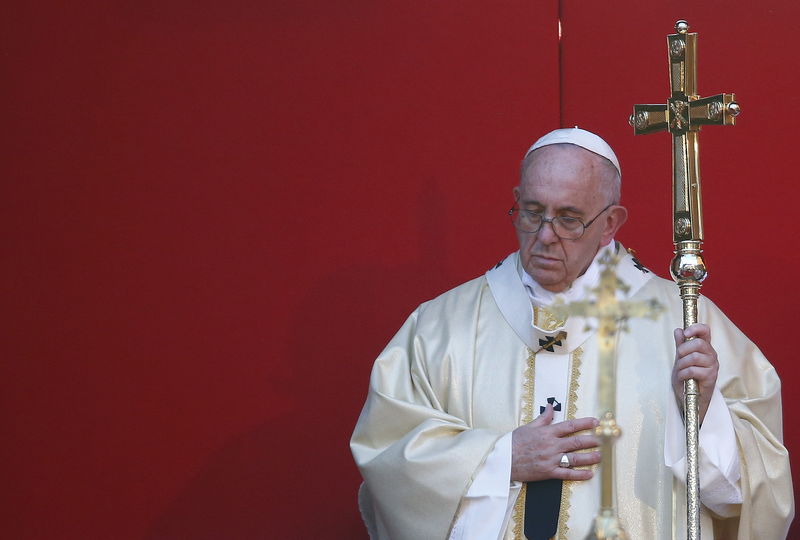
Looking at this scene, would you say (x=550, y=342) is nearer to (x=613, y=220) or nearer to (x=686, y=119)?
(x=613, y=220)

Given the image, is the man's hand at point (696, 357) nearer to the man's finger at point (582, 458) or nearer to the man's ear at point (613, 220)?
the man's finger at point (582, 458)

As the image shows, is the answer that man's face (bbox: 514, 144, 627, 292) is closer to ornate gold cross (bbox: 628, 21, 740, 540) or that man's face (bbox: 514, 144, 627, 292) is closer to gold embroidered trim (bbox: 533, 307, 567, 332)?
gold embroidered trim (bbox: 533, 307, 567, 332)

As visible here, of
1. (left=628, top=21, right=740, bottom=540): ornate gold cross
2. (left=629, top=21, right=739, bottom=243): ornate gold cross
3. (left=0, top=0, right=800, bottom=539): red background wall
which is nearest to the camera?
(left=628, top=21, right=740, bottom=540): ornate gold cross

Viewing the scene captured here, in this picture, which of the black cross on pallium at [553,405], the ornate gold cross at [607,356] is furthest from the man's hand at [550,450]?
the ornate gold cross at [607,356]

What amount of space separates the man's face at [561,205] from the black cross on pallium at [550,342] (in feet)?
0.52

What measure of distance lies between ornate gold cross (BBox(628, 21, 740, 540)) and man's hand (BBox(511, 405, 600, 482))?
0.44 metres

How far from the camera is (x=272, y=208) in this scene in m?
5.39

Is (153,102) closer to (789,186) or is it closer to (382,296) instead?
(382,296)

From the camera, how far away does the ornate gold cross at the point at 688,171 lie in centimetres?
359

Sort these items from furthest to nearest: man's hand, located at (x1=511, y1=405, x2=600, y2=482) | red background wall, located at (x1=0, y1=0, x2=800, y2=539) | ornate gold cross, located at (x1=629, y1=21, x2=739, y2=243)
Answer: red background wall, located at (x1=0, y1=0, x2=800, y2=539) < man's hand, located at (x1=511, y1=405, x2=600, y2=482) < ornate gold cross, located at (x1=629, y1=21, x2=739, y2=243)

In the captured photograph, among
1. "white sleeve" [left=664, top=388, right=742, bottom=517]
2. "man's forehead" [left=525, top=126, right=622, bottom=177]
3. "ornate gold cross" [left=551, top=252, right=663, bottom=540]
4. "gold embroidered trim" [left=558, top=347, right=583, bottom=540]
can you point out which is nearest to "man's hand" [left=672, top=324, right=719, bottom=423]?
"white sleeve" [left=664, top=388, right=742, bottom=517]

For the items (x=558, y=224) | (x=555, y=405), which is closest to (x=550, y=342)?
(x=555, y=405)

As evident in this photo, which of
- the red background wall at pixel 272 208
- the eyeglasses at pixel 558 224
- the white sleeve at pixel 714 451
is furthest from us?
the red background wall at pixel 272 208

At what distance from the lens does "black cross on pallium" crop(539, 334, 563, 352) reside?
14.3ft
